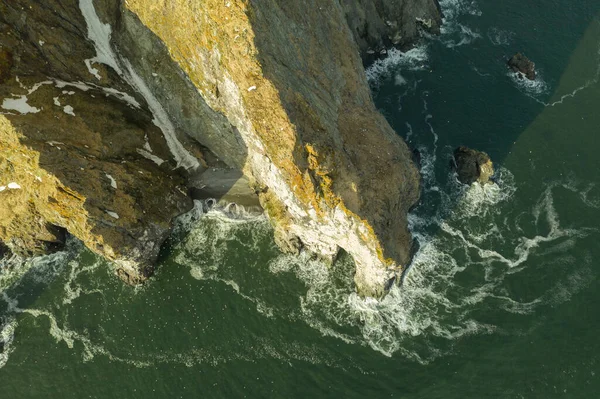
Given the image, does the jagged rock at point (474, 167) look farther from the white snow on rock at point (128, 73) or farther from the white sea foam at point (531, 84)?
the white snow on rock at point (128, 73)

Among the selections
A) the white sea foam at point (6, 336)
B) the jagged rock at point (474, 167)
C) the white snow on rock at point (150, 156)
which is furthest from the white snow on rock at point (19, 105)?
the jagged rock at point (474, 167)

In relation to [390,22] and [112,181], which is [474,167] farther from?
[112,181]

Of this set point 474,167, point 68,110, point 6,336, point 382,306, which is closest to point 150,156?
point 68,110

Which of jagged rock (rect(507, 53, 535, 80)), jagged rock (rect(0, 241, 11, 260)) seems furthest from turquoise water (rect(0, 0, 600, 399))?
jagged rock (rect(507, 53, 535, 80))

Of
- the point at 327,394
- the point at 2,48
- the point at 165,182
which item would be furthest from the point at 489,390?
the point at 2,48

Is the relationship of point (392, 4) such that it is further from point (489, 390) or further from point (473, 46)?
point (489, 390)

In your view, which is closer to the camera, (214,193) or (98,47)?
(98,47)
